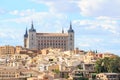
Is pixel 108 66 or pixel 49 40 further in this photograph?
pixel 49 40

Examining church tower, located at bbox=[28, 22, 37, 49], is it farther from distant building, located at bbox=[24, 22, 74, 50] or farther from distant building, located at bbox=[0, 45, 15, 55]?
distant building, located at bbox=[0, 45, 15, 55]

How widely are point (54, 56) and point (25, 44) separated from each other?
3526cm

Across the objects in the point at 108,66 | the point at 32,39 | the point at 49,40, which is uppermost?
the point at 32,39

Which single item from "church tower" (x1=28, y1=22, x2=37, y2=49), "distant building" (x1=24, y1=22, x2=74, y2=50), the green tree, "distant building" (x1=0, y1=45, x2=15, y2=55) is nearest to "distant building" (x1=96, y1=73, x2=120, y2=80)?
the green tree

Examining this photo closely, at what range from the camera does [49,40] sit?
422 ft

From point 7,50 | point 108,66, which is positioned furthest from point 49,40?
point 108,66

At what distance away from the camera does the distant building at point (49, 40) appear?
421 feet

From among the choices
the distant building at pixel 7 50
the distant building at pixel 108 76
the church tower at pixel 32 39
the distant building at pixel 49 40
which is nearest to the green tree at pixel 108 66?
the distant building at pixel 108 76

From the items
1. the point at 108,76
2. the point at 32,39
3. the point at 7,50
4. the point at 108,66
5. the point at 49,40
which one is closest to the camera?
the point at 108,76

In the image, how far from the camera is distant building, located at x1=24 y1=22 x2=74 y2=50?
421 ft

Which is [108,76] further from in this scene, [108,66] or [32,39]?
[32,39]

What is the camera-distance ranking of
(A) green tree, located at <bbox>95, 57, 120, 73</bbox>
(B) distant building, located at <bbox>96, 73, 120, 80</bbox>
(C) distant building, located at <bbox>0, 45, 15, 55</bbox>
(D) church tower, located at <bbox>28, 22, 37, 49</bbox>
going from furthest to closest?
(D) church tower, located at <bbox>28, 22, 37, 49</bbox>, (C) distant building, located at <bbox>0, 45, 15, 55</bbox>, (A) green tree, located at <bbox>95, 57, 120, 73</bbox>, (B) distant building, located at <bbox>96, 73, 120, 80</bbox>

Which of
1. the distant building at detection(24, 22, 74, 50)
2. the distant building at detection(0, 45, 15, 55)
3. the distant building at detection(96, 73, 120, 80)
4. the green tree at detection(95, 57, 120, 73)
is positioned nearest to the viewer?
the distant building at detection(96, 73, 120, 80)

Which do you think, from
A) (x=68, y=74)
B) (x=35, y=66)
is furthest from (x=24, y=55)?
(x=68, y=74)
